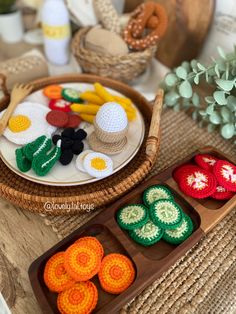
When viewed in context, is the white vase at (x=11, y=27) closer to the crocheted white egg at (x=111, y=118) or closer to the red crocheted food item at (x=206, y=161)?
the crocheted white egg at (x=111, y=118)

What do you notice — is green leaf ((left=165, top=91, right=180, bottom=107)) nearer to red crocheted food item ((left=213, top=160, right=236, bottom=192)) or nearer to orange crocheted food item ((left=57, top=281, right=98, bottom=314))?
red crocheted food item ((left=213, top=160, right=236, bottom=192))

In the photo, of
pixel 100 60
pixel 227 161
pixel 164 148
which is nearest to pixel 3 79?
pixel 100 60

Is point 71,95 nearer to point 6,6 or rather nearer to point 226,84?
point 226,84

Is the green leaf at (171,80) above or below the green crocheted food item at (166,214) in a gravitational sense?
above

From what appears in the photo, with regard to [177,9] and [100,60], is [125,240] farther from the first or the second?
[177,9]

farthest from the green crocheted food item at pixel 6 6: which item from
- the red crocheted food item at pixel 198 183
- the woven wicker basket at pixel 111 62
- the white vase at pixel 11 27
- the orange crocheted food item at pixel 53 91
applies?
the red crocheted food item at pixel 198 183

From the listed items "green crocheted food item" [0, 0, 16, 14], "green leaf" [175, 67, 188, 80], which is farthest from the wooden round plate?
"green crocheted food item" [0, 0, 16, 14]

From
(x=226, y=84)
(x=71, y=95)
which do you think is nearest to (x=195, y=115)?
(x=226, y=84)
